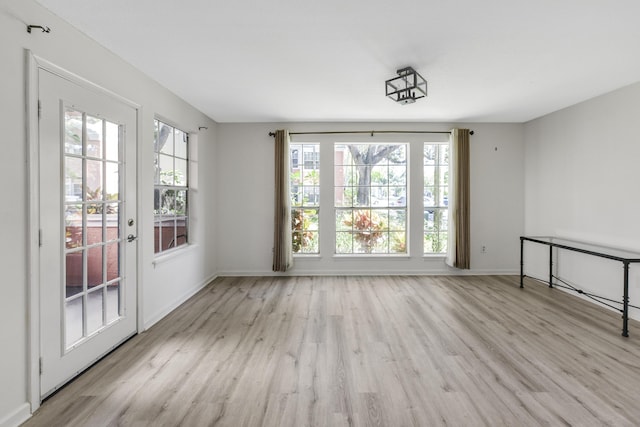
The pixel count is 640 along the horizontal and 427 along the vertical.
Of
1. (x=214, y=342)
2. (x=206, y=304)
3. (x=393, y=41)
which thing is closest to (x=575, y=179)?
(x=393, y=41)

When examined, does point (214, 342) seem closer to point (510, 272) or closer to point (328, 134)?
point (328, 134)

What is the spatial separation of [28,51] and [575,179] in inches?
224

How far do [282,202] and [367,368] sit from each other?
302 cm

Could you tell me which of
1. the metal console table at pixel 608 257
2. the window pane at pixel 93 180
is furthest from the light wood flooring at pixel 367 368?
the window pane at pixel 93 180

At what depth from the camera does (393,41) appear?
2342 mm

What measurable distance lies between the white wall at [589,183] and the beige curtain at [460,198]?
41.3 inches

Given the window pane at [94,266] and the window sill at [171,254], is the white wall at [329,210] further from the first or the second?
the window pane at [94,266]

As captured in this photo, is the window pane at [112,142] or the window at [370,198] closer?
the window pane at [112,142]

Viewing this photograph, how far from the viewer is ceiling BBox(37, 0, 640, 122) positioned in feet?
6.40

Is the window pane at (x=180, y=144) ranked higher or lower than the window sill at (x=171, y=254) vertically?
higher

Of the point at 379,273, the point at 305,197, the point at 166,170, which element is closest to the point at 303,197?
the point at 305,197

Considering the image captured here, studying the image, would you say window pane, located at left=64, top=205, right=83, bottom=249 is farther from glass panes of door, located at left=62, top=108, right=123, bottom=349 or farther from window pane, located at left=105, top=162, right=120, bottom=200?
window pane, located at left=105, top=162, right=120, bottom=200

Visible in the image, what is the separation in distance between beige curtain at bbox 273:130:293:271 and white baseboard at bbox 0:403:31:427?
324 cm

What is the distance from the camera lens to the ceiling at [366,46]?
1.95 meters
